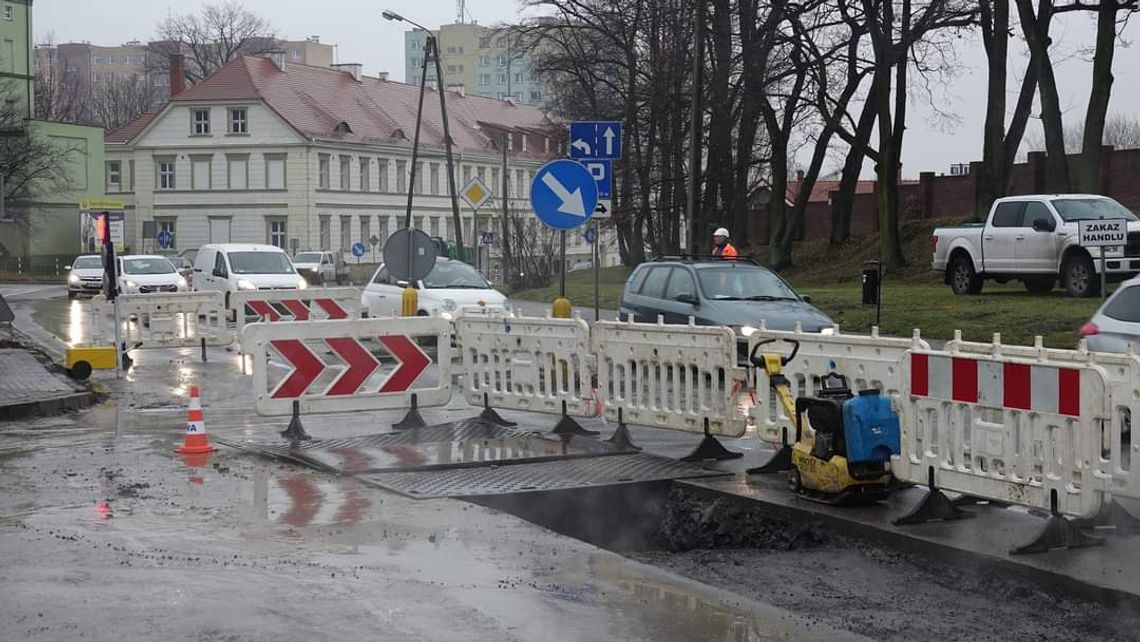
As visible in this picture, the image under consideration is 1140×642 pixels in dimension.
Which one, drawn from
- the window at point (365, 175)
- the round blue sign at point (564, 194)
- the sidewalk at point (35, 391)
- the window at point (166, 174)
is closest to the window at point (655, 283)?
the round blue sign at point (564, 194)

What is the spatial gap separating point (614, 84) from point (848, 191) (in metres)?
10.5

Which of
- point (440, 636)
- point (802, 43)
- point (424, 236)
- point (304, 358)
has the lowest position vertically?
point (440, 636)

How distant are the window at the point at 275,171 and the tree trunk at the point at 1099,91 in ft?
189

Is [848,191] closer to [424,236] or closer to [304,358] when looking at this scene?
[424,236]

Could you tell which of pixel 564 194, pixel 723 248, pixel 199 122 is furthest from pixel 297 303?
pixel 199 122

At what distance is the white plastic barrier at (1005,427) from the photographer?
316 inches

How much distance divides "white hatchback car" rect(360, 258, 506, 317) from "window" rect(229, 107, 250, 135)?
59441mm

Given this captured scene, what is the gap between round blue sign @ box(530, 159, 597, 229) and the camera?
15.5 m

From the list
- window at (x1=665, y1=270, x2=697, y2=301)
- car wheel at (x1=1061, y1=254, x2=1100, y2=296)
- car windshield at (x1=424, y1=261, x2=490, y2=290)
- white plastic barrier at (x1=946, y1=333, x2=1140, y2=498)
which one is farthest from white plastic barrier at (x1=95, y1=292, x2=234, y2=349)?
white plastic barrier at (x1=946, y1=333, x2=1140, y2=498)

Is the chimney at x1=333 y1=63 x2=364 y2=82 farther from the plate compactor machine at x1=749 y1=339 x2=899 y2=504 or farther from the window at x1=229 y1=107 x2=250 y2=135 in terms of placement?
the plate compactor machine at x1=749 y1=339 x2=899 y2=504

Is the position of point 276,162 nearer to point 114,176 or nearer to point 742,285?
point 114,176

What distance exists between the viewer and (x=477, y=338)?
45.8 ft

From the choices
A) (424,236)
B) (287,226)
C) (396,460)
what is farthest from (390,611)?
(287,226)

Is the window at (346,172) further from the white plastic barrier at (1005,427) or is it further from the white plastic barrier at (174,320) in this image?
the white plastic barrier at (1005,427)
